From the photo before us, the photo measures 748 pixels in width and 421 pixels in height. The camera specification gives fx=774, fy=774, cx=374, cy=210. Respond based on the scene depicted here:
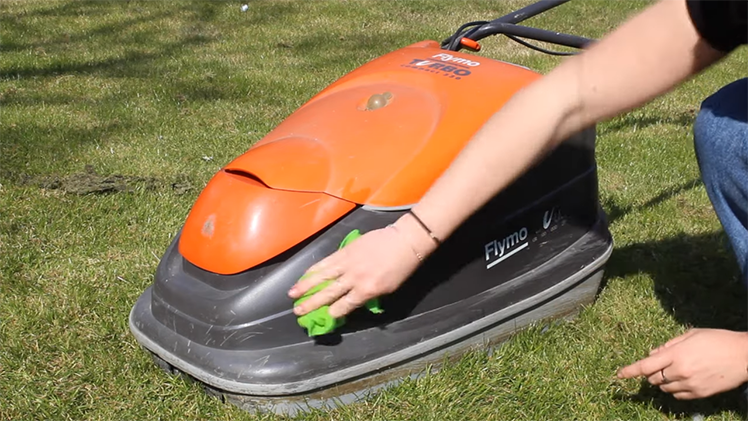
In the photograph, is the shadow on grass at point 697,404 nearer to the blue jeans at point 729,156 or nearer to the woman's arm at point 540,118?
the blue jeans at point 729,156

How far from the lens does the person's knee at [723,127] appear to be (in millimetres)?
1297

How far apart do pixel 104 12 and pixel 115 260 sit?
3.92 m

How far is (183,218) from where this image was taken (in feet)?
7.50

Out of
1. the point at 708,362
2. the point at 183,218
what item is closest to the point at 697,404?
the point at 708,362

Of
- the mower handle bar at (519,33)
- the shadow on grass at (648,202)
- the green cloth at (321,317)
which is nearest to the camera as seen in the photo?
the green cloth at (321,317)

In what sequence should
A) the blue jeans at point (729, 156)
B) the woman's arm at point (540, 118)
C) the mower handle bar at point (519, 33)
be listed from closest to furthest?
the woman's arm at point (540, 118), the blue jeans at point (729, 156), the mower handle bar at point (519, 33)

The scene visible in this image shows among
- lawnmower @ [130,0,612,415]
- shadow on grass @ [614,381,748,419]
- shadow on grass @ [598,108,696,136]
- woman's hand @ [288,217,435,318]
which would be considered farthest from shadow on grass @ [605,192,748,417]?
shadow on grass @ [598,108,696,136]

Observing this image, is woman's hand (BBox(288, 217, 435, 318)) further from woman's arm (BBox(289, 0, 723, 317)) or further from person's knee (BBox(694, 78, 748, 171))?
person's knee (BBox(694, 78, 748, 171))

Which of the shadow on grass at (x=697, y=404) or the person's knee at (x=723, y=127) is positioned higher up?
the person's knee at (x=723, y=127)

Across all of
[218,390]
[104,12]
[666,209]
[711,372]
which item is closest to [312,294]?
[218,390]

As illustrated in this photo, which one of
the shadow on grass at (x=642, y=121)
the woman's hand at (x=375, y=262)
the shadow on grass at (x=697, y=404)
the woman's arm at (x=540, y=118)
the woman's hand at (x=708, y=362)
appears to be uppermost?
the woman's arm at (x=540, y=118)

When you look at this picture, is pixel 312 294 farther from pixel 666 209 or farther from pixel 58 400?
pixel 666 209

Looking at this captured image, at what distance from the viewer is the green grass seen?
4.93ft

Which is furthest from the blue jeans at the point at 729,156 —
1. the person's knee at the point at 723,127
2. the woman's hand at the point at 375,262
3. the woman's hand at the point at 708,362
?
the woman's hand at the point at 375,262
